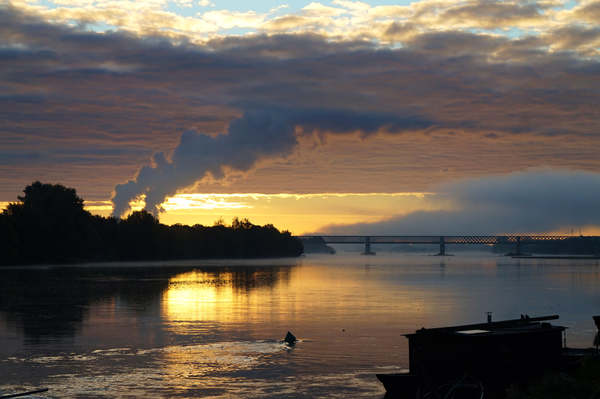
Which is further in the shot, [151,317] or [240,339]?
[151,317]

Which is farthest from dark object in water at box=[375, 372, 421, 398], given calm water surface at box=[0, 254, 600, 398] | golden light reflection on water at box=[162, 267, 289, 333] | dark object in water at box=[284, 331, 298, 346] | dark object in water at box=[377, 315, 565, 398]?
golden light reflection on water at box=[162, 267, 289, 333]

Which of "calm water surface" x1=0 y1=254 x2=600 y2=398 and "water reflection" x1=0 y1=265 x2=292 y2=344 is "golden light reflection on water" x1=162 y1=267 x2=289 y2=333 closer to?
"water reflection" x1=0 y1=265 x2=292 y2=344

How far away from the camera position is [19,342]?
4622 centimetres

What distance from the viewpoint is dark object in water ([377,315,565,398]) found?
95.8ft

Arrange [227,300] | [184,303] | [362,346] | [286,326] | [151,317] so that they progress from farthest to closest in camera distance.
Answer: [227,300], [184,303], [151,317], [286,326], [362,346]

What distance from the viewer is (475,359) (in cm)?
2925

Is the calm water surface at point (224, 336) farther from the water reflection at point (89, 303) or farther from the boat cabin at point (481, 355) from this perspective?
the boat cabin at point (481, 355)

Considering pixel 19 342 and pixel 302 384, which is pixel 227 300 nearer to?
pixel 19 342

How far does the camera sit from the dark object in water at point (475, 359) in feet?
95.8

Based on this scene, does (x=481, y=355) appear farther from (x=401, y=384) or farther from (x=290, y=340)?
(x=290, y=340)

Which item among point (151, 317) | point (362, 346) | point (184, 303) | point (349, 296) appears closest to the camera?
point (362, 346)

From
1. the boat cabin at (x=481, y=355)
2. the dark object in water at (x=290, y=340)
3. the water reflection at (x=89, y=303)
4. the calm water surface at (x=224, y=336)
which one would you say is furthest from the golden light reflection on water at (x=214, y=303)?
the boat cabin at (x=481, y=355)

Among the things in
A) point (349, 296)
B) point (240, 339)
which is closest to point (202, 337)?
point (240, 339)

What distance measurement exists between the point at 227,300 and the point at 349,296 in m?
14.5
